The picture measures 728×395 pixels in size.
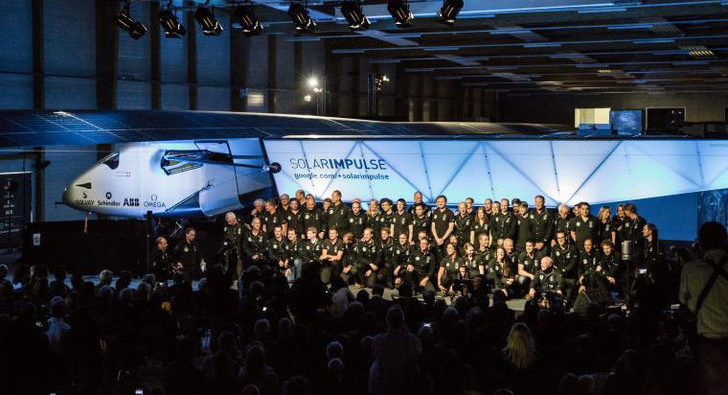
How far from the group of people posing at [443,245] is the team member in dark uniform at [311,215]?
0.02 metres

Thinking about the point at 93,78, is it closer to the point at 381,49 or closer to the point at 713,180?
the point at 381,49

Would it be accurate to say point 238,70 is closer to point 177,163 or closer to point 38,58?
point 38,58

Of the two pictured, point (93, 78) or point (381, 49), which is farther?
point (381, 49)

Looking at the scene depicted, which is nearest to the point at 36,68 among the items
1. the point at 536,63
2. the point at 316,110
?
the point at 316,110

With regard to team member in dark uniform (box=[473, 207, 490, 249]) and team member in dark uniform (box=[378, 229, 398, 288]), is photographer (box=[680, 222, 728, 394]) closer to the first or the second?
team member in dark uniform (box=[473, 207, 490, 249])

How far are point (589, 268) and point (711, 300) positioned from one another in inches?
365

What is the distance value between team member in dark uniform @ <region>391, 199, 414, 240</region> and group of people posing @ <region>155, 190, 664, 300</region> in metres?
0.02

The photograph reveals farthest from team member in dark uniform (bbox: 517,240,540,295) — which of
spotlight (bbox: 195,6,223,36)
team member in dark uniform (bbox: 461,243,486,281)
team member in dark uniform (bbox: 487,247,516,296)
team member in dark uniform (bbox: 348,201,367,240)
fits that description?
spotlight (bbox: 195,6,223,36)

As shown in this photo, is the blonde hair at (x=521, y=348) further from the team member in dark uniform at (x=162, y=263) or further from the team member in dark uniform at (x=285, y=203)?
the team member in dark uniform at (x=285, y=203)

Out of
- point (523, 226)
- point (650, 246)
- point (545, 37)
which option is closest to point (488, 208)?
point (523, 226)

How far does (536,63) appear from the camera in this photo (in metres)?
44.5

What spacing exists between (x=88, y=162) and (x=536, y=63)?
84.7 feet

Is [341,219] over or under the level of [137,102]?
under

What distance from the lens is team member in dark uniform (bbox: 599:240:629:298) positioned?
15359 millimetres
